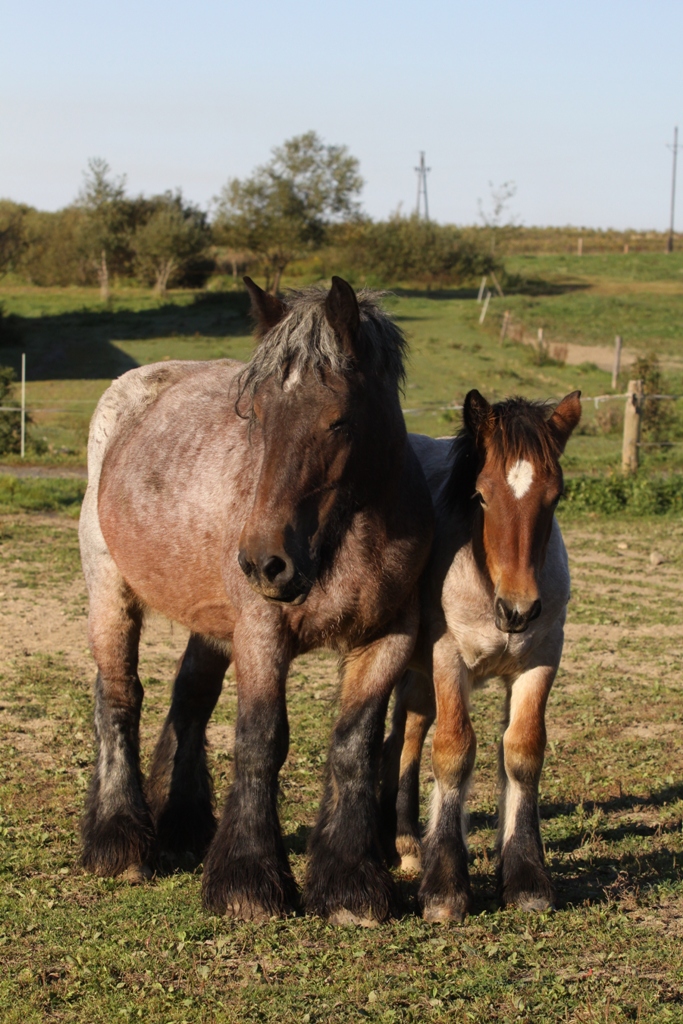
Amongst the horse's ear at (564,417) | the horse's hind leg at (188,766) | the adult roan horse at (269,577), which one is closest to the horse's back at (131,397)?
the adult roan horse at (269,577)

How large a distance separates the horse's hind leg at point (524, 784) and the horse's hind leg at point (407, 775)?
77cm

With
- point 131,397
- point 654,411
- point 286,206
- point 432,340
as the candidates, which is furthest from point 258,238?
point 131,397

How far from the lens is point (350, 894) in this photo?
4.36 meters

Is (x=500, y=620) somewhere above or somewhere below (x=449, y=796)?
above

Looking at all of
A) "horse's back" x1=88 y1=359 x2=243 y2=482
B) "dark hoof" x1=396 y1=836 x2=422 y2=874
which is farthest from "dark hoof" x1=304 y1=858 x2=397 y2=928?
"horse's back" x1=88 y1=359 x2=243 y2=482

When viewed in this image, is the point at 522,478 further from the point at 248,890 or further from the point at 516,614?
the point at 248,890

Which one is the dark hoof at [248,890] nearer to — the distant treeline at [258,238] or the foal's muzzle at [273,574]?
the foal's muzzle at [273,574]

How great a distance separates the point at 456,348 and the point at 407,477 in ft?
93.3

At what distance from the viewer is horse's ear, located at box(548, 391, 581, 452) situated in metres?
4.47

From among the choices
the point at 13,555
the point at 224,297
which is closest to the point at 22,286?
the point at 224,297

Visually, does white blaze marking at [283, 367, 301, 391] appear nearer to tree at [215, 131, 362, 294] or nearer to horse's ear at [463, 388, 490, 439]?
horse's ear at [463, 388, 490, 439]

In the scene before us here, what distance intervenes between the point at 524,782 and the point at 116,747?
78.7 inches

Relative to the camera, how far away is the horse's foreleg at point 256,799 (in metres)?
4.28

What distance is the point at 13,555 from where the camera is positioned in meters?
11.5
